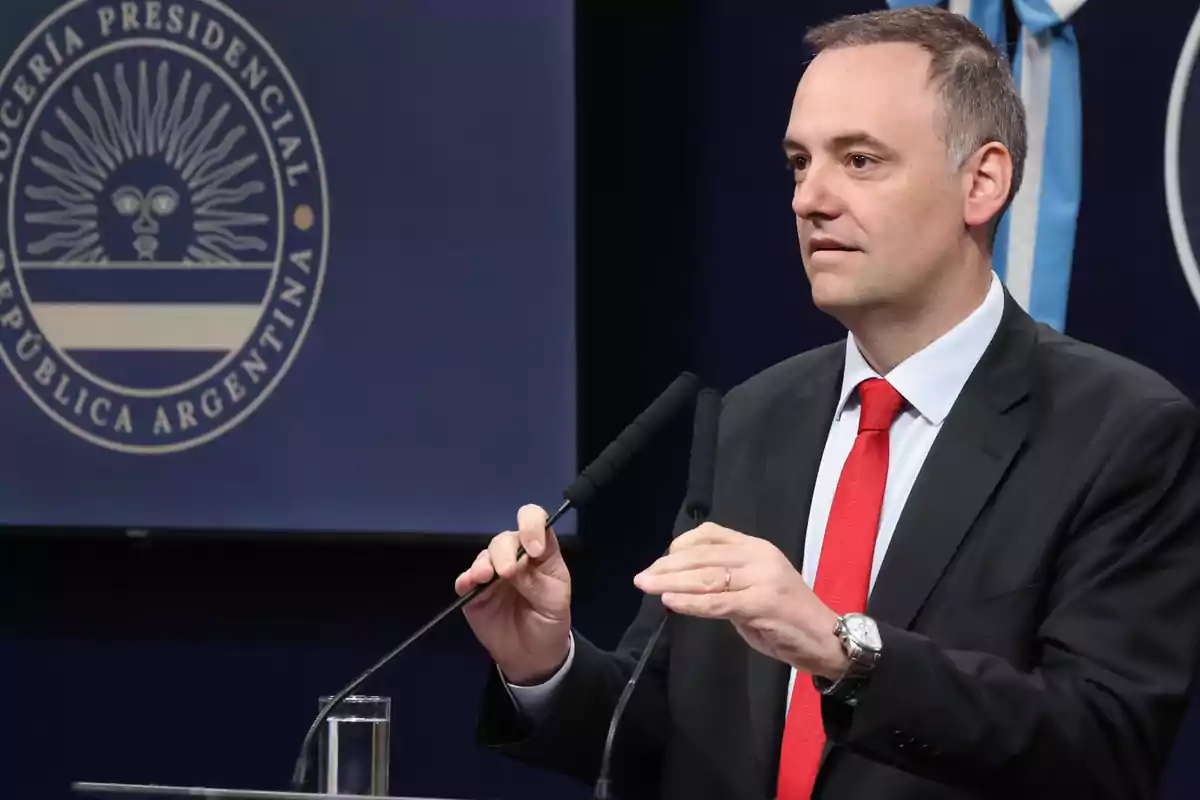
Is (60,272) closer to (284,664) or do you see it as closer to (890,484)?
(284,664)

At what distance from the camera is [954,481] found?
5.88 ft

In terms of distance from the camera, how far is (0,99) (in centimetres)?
335

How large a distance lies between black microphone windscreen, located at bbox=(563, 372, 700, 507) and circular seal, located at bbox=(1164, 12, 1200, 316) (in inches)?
55.5

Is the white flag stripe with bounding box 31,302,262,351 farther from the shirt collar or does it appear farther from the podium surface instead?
the podium surface

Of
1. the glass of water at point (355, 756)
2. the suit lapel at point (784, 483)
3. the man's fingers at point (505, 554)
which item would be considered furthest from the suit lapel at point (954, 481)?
the glass of water at point (355, 756)

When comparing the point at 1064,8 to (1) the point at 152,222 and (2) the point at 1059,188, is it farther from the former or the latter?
(1) the point at 152,222

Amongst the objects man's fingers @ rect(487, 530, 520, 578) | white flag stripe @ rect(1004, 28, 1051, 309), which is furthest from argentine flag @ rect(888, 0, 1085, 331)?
man's fingers @ rect(487, 530, 520, 578)

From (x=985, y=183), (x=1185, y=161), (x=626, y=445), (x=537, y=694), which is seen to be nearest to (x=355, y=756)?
(x=537, y=694)

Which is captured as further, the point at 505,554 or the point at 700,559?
the point at 505,554

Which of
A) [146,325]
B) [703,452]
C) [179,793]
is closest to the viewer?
[179,793]

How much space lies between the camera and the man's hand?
1.49 metres

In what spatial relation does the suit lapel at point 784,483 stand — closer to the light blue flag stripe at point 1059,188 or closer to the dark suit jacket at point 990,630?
the dark suit jacket at point 990,630

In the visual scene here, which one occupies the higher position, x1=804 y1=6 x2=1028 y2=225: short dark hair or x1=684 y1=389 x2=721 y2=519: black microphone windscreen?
x1=804 y1=6 x2=1028 y2=225: short dark hair

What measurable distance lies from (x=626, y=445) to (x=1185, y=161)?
60.8 inches
